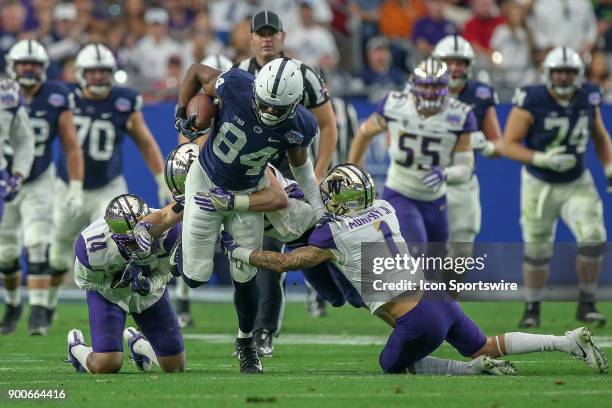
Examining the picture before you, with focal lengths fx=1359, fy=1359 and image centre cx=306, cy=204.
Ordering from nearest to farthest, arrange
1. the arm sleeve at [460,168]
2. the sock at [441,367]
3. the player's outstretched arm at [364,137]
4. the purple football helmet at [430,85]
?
the sock at [441,367], the purple football helmet at [430,85], the arm sleeve at [460,168], the player's outstretched arm at [364,137]

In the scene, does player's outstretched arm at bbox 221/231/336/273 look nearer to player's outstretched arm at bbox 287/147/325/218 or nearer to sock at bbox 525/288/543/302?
player's outstretched arm at bbox 287/147/325/218

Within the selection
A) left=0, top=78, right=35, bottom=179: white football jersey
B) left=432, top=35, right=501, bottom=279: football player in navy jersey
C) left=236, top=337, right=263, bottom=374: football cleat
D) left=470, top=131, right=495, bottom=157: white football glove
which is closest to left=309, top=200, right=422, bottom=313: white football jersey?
left=236, top=337, right=263, bottom=374: football cleat

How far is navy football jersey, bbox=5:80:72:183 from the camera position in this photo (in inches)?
427

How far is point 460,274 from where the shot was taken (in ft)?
26.0

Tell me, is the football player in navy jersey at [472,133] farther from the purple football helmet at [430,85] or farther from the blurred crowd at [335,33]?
the blurred crowd at [335,33]

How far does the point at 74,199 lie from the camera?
10742 millimetres

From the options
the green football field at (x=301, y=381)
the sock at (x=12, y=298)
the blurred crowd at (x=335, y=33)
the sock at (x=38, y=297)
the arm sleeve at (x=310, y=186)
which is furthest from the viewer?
the blurred crowd at (x=335, y=33)

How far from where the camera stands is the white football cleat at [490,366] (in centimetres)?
701

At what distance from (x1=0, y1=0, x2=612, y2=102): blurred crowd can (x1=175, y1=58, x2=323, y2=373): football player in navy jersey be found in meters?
7.12

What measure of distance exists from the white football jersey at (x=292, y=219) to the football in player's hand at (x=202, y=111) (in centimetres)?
63

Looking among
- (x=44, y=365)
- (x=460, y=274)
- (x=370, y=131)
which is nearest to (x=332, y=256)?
(x=460, y=274)

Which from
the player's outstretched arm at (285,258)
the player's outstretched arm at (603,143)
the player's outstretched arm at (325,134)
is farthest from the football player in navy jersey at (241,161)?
the player's outstretched arm at (603,143)

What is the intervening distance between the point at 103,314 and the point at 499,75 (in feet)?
26.4

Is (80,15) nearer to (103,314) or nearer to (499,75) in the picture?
(499,75)
